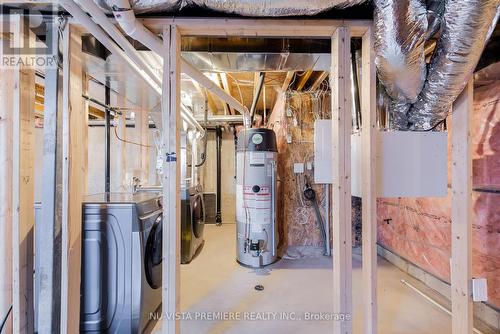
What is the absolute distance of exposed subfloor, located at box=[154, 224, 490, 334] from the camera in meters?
1.85

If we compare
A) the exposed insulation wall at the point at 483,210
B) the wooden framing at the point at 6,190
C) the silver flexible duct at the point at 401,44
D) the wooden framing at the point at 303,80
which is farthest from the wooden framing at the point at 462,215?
the wooden framing at the point at 6,190

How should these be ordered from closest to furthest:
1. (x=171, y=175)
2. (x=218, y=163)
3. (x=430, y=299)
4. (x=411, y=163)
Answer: (x=171, y=175) < (x=411, y=163) < (x=430, y=299) < (x=218, y=163)

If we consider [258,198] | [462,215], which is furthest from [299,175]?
[462,215]

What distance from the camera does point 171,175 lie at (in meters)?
1.45

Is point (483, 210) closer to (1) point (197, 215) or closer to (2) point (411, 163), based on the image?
(2) point (411, 163)

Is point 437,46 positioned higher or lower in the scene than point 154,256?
higher

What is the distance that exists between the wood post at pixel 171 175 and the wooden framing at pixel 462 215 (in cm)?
178

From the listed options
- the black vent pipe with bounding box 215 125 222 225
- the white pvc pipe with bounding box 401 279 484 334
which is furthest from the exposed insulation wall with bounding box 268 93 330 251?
the black vent pipe with bounding box 215 125 222 225

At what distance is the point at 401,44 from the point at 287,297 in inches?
86.6

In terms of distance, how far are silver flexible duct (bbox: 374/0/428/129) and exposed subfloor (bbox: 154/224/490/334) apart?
A: 178 centimetres

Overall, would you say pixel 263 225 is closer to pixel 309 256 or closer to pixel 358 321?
pixel 309 256

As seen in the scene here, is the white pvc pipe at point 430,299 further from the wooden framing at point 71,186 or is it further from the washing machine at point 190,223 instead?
the wooden framing at point 71,186

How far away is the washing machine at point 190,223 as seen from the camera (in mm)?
2865

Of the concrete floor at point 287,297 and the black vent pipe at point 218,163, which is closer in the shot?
the concrete floor at point 287,297
